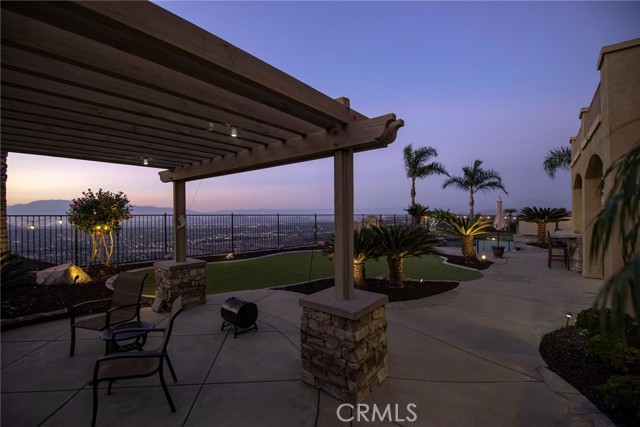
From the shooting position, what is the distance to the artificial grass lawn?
25.0 feet

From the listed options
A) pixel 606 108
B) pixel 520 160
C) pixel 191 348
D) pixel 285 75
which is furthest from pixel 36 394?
pixel 520 160

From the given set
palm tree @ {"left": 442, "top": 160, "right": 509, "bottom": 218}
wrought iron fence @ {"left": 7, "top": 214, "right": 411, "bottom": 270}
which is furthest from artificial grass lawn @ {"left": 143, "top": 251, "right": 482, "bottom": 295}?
palm tree @ {"left": 442, "top": 160, "right": 509, "bottom": 218}

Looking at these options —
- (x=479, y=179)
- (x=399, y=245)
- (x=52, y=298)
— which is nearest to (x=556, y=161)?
(x=479, y=179)

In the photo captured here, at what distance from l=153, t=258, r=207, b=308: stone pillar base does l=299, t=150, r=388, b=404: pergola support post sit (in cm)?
352

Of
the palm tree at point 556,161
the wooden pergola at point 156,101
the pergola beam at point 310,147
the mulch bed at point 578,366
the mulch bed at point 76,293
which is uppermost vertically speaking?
the palm tree at point 556,161

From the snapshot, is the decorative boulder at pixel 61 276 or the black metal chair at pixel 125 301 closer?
the black metal chair at pixel 125 301

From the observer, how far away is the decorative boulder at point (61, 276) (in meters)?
6.68

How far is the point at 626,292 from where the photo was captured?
3.17ft

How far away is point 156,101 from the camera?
2803mm

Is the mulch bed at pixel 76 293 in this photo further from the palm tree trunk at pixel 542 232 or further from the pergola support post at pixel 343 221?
the palm tree trunk at pixel 542 232

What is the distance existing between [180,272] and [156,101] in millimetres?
3812

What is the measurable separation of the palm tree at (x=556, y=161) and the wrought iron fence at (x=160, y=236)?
54.2 ft

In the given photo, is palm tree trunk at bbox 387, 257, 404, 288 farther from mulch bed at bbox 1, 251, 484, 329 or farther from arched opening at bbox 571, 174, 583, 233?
arched opening at bbox 571, 174, 583, 233

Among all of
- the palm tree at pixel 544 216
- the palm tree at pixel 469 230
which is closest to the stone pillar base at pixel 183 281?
the palm tree at pixel 469 230
